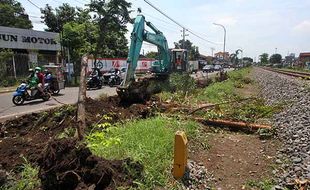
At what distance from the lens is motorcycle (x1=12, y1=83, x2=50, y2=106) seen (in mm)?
14696

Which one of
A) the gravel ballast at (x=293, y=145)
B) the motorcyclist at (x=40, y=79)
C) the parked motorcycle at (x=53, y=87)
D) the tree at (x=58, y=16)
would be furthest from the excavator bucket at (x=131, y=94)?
the tree at (x=58, y=16)

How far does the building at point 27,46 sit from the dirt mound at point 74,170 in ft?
81.8

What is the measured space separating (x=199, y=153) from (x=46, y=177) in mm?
3529

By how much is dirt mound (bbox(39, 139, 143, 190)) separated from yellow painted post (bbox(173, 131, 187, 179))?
846mm

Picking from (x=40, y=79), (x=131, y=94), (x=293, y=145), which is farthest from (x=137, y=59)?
(x=293, y=145)

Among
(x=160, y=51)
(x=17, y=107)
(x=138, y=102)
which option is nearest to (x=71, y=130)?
(x=138, y=102)

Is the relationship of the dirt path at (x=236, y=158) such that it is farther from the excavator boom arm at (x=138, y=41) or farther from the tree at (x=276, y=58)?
the tree at (x=276, y=58)

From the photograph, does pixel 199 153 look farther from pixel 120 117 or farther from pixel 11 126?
pixel 11 126

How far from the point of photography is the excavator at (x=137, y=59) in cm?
1330

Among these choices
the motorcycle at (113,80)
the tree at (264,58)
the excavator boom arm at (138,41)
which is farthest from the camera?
the tree at (264,58)

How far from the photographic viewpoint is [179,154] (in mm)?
5281

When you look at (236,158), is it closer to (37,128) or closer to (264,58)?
(37,128)

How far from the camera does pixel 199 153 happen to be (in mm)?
7105

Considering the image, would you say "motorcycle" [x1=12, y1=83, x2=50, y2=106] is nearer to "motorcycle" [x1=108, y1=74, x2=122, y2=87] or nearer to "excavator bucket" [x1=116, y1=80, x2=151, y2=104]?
"excavator bucket" [x1=116, y1=80, x2=151, y2=104]
